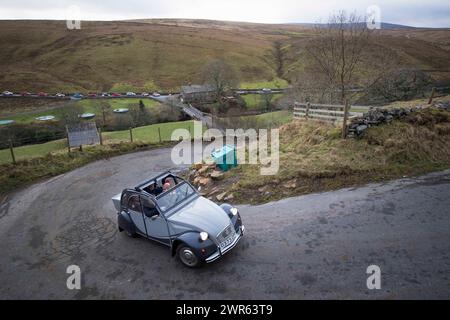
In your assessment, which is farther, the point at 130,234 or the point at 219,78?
the point at 219,78

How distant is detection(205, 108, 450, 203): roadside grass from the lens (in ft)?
40.0

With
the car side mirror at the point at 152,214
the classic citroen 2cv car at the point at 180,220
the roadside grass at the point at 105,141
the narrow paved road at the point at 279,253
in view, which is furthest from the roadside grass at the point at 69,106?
the car side mirror at the point at 152,214

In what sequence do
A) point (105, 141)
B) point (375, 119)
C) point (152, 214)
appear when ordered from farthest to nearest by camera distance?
point (105, 141)
point (375, 119)
point (152, 214)

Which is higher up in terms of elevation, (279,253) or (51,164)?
(279,253)

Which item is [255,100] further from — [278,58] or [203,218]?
[203,218]

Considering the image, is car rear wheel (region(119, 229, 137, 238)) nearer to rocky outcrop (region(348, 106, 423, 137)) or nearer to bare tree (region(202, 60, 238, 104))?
rocky outcrop (region(348, 106, 423, 137))

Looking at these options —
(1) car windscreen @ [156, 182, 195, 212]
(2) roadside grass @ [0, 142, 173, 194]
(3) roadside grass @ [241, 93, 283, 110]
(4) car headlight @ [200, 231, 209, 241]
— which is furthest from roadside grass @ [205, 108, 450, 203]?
(3) roadside grass @ [241, 93, 283, 110]

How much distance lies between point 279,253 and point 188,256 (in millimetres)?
2544

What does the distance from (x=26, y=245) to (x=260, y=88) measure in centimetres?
7493

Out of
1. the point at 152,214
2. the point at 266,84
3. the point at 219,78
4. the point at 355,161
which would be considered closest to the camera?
the point at 152,214

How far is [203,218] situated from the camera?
8461mm

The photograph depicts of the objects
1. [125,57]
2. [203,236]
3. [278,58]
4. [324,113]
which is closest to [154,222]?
[203,236]
